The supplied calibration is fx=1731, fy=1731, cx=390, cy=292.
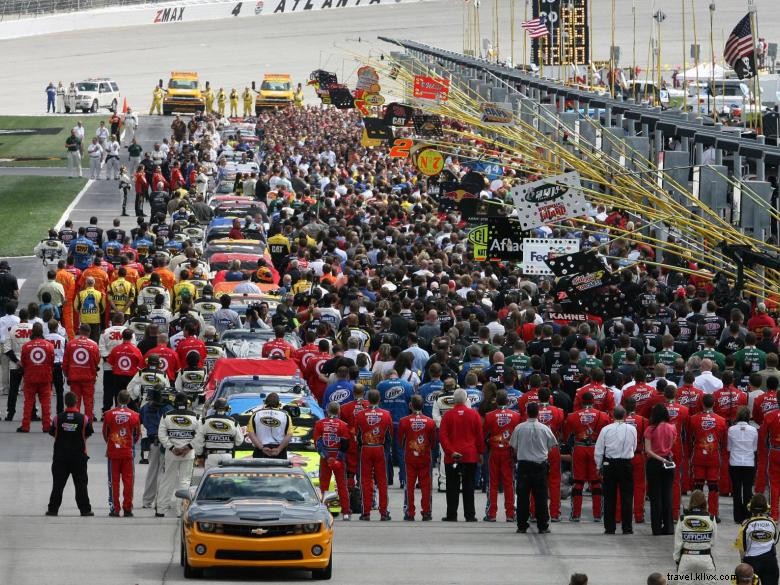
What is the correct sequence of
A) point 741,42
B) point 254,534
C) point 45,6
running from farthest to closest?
point 45,6, point 741,42, point 254,534

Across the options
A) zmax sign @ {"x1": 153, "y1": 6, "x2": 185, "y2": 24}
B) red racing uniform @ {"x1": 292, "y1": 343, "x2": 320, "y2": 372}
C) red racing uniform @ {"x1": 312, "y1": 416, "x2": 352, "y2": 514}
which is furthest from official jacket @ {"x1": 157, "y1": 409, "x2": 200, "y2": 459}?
zmax sign @ {"x1": 153, "y1": 6, "x2": 185, "y2": 24}

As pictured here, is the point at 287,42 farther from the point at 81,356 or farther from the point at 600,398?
the point at 600,398

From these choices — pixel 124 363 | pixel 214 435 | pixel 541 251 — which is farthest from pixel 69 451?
pixel 541 251

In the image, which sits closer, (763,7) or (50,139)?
(50,139)

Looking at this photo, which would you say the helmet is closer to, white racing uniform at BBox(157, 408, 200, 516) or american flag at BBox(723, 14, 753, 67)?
white racing uniform at BBox(157, 408, 200, 516)

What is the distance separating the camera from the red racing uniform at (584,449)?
1616 centimetres

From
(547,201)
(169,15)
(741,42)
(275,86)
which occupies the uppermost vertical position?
(169,15)

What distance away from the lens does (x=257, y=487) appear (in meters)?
13.9

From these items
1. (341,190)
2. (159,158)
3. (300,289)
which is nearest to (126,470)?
(300,289)

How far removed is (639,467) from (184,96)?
5355 centimetres

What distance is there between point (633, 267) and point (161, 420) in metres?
8.27

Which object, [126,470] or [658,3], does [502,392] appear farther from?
[658,3]

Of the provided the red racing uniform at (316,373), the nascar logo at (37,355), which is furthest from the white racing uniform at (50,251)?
the red racing uniform at (316,373)

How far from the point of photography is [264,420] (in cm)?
1614
